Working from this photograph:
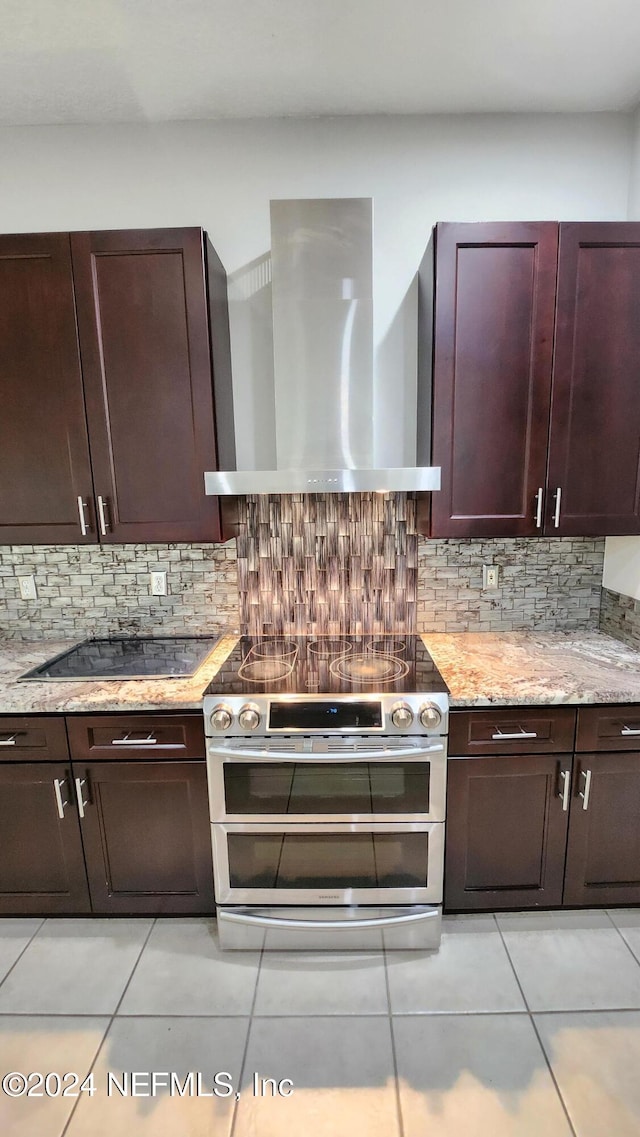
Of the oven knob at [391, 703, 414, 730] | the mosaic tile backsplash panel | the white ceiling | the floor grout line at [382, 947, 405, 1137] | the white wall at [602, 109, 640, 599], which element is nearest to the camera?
the floor grout line at [382, 947, 405, 1137]

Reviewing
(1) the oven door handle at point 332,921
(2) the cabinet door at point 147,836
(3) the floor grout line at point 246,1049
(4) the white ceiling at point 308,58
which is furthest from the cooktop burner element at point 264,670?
(4) the white ceiling at point 308,58

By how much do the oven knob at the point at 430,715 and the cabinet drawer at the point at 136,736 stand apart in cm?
74

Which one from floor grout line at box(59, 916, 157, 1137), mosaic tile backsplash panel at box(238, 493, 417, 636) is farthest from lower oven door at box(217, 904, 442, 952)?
mosaic tile backsplash panel at box(238, 493, 417, 636)

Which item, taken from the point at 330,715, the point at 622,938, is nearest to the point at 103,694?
the point at 330,715

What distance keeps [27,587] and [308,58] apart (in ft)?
7.47

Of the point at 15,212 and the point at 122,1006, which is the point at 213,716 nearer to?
the point at 122,1006

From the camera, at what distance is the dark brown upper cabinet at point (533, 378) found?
5.78 ft

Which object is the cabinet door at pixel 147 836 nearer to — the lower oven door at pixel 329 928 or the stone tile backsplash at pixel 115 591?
the lower oven door at pixel 329 928

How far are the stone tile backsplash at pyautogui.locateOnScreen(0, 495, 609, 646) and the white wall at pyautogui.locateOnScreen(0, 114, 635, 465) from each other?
940 mm

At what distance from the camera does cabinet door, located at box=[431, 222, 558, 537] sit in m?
1.76

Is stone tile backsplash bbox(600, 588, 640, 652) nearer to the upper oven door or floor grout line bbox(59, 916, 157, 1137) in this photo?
the upper oven door

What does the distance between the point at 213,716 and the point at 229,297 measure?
1.66 m

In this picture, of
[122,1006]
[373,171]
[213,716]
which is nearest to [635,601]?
[213,716]

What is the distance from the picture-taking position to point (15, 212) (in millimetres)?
2092
